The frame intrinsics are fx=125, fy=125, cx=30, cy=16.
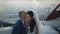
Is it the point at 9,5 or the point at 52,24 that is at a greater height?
the point at 9,5

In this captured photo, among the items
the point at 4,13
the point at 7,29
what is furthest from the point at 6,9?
the point at 7,29

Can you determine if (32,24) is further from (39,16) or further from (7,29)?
(7,29)

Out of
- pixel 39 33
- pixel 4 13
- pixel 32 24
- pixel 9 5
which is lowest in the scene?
pixel 39 33

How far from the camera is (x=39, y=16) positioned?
1.82m

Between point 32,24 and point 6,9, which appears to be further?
point 6,9

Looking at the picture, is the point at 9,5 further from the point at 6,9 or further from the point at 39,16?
the point at 39,16

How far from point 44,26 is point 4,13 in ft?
1.99

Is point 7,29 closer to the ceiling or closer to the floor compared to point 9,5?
closer to the floor

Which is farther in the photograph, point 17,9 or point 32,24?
point 17,9

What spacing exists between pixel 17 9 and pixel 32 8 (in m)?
0.22

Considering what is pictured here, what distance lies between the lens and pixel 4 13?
71.7 inches

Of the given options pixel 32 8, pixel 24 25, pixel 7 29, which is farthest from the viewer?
pixel 32 8

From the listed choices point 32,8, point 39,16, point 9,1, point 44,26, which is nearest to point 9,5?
point 9,1

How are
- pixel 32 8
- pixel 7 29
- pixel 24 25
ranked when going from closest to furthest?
pixel 24 25
pixel 7 29
pixel 32 8
